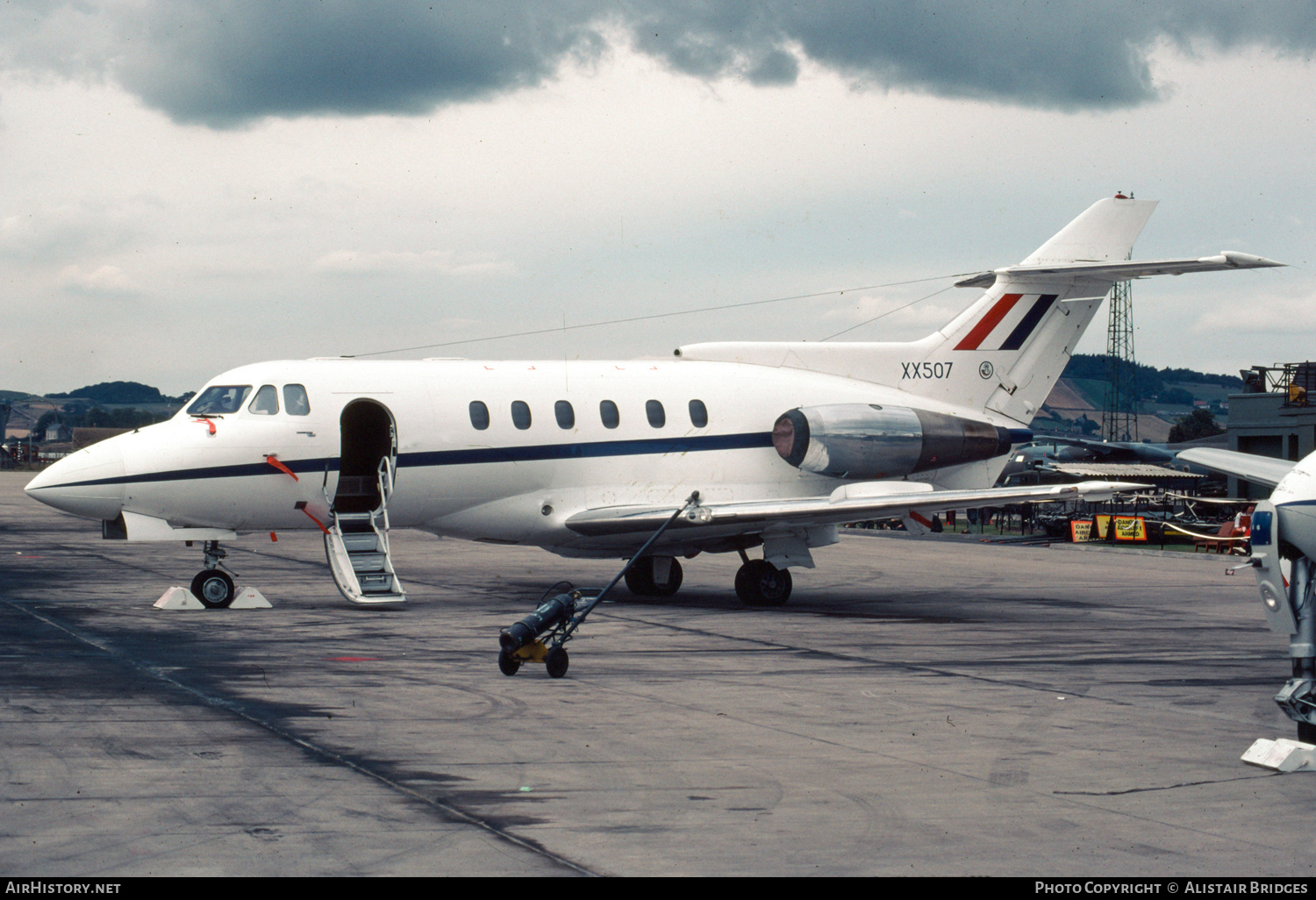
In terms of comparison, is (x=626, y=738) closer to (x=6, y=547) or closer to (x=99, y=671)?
(x=99, y=671)

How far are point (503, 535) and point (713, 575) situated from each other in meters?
8.99

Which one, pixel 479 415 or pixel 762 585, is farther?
pixel 762 585

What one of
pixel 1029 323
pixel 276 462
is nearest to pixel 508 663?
pixel 276 462

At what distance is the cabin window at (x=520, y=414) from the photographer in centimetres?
2059

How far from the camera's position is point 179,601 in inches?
753

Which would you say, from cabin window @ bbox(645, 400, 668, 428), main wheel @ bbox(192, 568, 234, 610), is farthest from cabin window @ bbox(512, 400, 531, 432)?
main wheel @ bbox(192, 568, 234, 610)

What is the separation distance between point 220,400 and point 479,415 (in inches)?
147

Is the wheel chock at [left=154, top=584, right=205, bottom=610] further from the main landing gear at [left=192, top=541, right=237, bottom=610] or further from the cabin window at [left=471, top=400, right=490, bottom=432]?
the cabin window at [left=471, top=400, right=490, bottom=432]

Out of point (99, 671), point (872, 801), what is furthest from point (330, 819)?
point (99, 671)

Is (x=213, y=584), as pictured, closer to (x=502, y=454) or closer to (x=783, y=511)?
(x=502, y=454)

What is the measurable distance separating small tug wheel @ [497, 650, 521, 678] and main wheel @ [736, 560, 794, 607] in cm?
862

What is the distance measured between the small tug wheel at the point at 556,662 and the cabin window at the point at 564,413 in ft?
26.9

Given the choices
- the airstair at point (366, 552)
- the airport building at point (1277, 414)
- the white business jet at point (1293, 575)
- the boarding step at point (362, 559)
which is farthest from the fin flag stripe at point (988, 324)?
the airport building at point (1277, 414)

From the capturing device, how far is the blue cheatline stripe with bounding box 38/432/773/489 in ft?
60.4
